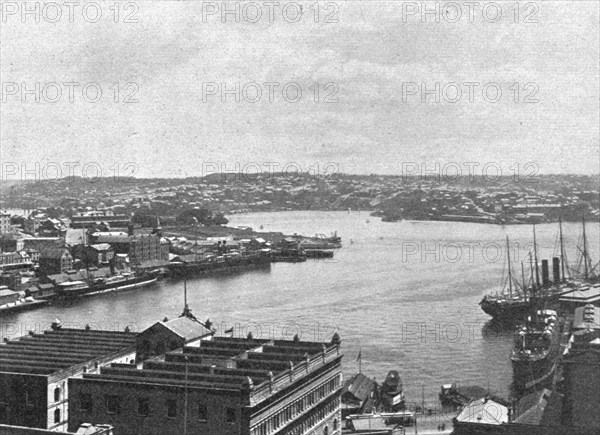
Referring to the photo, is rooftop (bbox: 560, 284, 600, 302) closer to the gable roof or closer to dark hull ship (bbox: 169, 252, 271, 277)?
the gable roof

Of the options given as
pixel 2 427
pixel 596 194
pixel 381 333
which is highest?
pixel 596 194

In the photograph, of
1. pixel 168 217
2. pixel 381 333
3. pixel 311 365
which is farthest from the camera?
pixel 168 217

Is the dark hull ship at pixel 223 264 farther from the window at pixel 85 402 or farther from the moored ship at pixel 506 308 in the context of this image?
the window at pixel 85 402

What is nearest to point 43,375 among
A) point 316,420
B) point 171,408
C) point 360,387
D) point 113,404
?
point 113,404

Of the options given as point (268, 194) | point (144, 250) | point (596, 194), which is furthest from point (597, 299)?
point (268, 194)

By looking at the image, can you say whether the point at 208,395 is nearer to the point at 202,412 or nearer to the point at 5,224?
the point at 202,412

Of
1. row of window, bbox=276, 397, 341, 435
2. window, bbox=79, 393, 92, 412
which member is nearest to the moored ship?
row of window, bbox=276, 397, 341, 435

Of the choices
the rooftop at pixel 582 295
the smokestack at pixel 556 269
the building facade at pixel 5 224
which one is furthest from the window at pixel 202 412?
the building facade at pixel 5 224

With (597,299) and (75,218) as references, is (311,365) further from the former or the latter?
(75,218)
